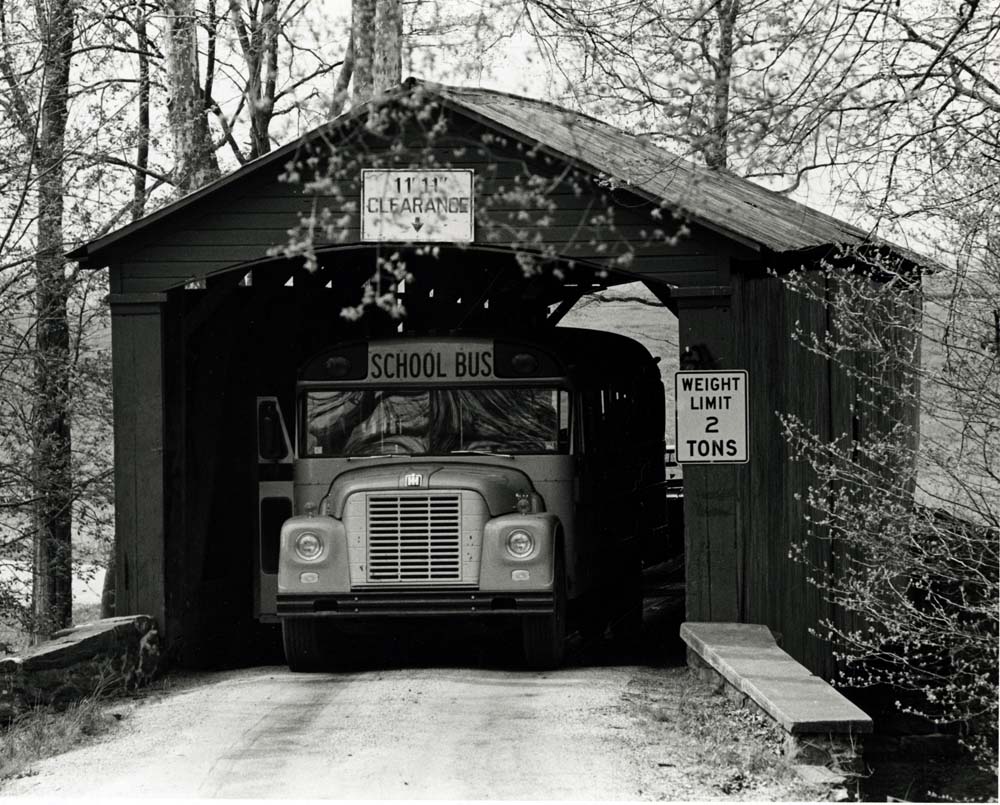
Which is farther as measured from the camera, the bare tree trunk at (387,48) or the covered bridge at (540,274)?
the covered bridge at (540,274)

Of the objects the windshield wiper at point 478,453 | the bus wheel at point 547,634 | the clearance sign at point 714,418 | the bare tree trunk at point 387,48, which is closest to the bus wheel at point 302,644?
the bus wheel at point 547,634

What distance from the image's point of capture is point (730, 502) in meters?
12.7

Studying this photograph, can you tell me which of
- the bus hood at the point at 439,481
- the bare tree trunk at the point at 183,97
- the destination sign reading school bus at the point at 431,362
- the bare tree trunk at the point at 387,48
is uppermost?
the bare tree trunk at the point at 183,97

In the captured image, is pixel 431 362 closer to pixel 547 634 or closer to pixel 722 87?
pixel 547 634

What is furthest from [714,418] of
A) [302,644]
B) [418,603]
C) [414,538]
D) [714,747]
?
[714,747]

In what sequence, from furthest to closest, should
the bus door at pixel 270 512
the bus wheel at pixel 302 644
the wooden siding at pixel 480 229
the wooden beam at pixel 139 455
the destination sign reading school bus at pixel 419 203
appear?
the bus door at pixel 270 512
the wooden beam at pixel 139 455
the bus wheel at pixel 302 644
the wooden siding at pixel 480 229
the destination sign reading school bus at pixel 419 203

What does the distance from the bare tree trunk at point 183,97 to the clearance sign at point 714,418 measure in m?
11.6

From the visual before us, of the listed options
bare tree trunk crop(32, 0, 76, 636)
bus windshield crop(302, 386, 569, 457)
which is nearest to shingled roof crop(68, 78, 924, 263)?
bus windshield crop(302, 386, 569, 457)

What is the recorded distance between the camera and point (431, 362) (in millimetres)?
13211

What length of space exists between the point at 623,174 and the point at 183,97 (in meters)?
12.1

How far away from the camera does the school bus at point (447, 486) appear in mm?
12375

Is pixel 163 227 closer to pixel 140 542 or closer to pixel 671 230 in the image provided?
pixel 140 542

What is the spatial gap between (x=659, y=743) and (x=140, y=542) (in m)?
5.37

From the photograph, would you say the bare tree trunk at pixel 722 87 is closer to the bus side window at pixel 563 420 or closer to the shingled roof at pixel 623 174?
the shingled roof at pixel 623 174
